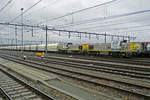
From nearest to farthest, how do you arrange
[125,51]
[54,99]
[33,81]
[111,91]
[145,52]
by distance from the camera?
[54,99], [111,91], [33,81], [125,51], [145,52]

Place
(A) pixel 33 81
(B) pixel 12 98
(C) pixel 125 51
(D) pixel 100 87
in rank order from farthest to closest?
(C) pixel 125 51, (A) pixel 33 81, (D) pixel 100 87, (B) pixel 12 98

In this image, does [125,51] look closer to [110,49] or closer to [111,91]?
[110,49]

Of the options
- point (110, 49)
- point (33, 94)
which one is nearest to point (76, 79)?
point (33, 94)

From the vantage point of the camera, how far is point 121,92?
7.46 meters

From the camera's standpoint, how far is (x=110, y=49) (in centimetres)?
2964

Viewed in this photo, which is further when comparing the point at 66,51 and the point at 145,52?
the point at 66,51

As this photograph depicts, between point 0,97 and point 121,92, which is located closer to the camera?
point 0,97

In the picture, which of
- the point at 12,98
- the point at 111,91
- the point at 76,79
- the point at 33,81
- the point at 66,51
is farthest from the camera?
the point at 66,51

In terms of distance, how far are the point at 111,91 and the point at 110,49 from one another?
22.6 metres

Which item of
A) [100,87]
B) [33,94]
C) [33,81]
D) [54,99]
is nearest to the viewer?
[54,99]

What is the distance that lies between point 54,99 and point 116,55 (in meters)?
24.0

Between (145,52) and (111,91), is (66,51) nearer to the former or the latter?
(145,52)

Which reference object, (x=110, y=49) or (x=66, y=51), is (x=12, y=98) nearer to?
(x=110, y=49)

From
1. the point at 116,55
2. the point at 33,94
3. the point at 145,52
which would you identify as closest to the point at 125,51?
the point at 116,55
